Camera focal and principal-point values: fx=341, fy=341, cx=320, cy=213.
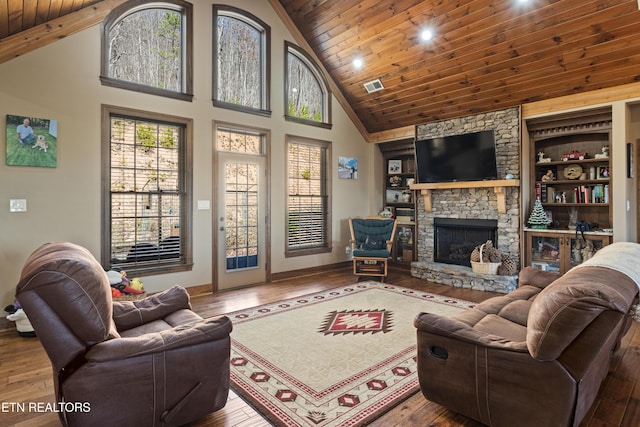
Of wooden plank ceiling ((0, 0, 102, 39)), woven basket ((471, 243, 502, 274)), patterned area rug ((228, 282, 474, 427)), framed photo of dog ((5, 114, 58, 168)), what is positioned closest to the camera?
patterned area rug ((228, 282, 474, 427))

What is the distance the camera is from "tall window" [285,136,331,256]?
5.88 meters

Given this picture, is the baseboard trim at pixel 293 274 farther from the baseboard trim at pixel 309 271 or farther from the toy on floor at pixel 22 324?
the toy on floor at pixel 22 324

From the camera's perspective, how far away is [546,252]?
5016mm

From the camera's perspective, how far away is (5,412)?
2057 mm

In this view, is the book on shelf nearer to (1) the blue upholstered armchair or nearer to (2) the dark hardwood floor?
(1) the blue upholstered armchair

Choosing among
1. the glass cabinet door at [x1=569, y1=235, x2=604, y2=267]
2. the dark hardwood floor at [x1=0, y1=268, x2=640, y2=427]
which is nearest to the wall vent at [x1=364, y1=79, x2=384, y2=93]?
the glass cabinet door at [x1=569, y1=235, x2=604, y2=267]

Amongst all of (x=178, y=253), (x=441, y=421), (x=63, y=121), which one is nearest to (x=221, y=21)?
(x=63, y=121)

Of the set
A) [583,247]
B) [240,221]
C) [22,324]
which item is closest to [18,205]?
[22,324]

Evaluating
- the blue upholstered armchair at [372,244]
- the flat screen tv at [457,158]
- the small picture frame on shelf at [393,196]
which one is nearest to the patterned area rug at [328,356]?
the blue upholstered armchair at [372,244]

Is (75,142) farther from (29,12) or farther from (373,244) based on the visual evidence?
(373,244)

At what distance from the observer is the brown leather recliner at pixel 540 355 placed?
150 cm

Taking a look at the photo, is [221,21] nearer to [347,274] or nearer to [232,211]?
[232,211]

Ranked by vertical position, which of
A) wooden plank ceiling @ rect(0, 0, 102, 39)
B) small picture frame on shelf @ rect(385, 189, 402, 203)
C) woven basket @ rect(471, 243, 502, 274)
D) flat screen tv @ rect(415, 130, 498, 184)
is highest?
wooden plank ceiling @ rect(0, 0, 102, 39)

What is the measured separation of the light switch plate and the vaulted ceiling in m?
1.40
